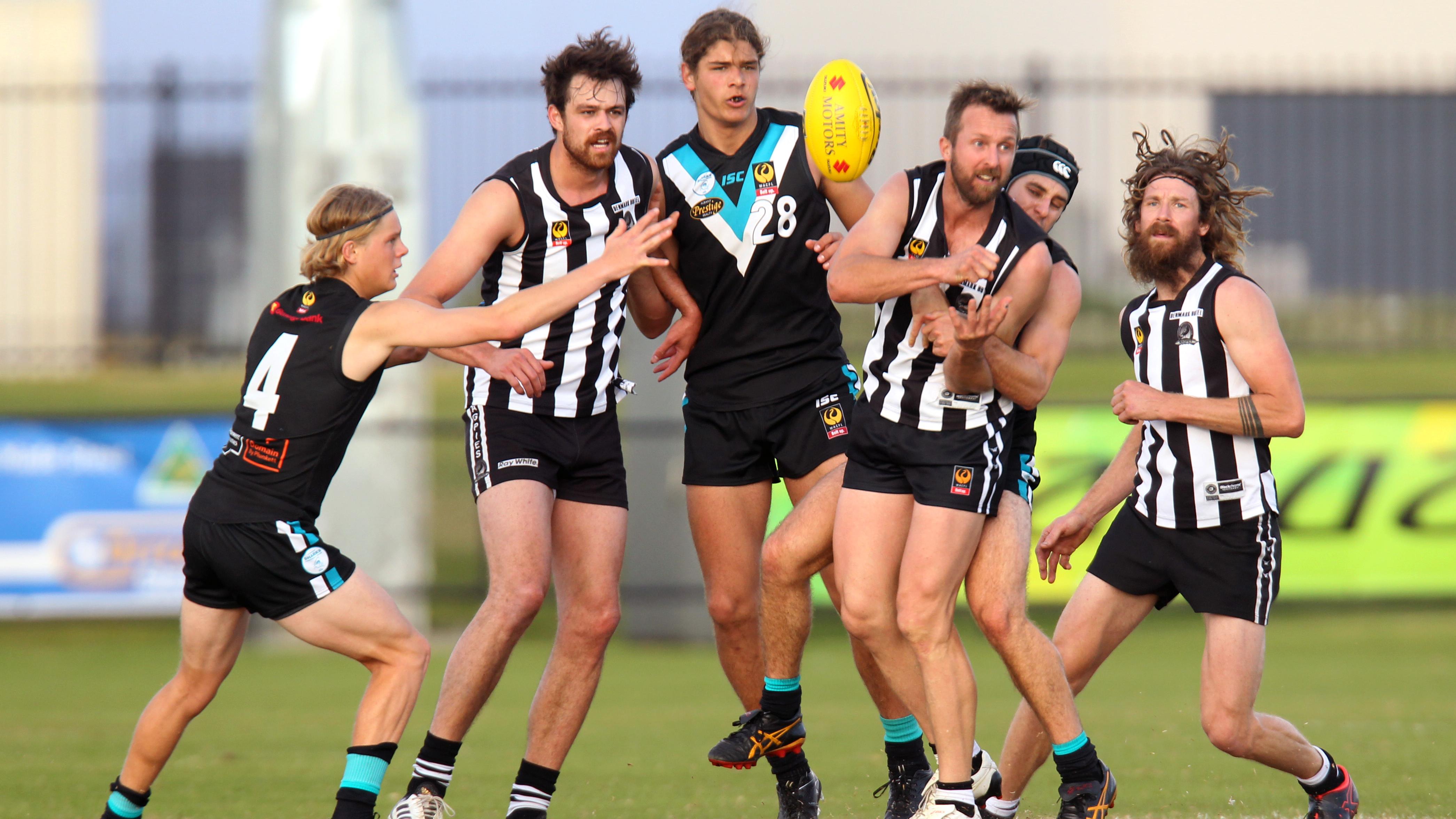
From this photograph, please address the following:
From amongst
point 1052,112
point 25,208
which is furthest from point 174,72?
point 1052,112

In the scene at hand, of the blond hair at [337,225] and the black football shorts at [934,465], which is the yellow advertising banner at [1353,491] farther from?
the blond hair at [337,225]

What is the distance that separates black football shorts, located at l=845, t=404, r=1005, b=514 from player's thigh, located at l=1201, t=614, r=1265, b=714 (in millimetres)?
910

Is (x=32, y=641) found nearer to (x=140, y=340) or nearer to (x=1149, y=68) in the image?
(x=140, y=340)

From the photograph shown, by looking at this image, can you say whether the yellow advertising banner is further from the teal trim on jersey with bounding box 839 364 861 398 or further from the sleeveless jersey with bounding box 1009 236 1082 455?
the sleeveless jersey with bounding box 1009 236 1082 455

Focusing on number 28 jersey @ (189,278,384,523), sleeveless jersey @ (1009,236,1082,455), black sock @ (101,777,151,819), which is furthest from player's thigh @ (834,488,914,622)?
black sock @ (101,777,151,819)

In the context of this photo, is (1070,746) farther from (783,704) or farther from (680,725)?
(680,725)

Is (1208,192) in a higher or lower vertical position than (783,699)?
higher

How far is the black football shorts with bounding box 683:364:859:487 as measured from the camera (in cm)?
557

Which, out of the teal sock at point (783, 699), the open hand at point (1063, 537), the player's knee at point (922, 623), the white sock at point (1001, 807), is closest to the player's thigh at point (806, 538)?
the teal sock at point (783, 699)

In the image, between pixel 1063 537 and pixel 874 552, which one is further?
pixel 1063 537

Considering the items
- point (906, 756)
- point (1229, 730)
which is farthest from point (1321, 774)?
point (906, 756)

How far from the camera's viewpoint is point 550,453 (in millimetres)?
5238

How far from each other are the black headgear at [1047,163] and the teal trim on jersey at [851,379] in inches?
37.9

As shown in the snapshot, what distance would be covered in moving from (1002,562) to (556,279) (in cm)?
185
